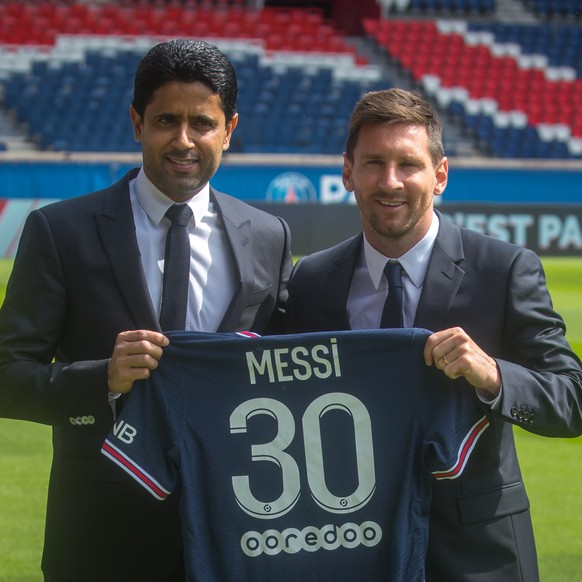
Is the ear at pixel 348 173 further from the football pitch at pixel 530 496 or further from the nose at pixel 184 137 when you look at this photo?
the football pitch at pixel 530 496

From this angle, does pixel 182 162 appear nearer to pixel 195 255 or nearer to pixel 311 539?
pixel 195 255

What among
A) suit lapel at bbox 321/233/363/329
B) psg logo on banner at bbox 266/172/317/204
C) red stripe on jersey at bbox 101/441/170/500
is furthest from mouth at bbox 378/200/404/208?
psg logo on banner at bbox 266/172/317/204

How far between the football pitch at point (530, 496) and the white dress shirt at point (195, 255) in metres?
2.17

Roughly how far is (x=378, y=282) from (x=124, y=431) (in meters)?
0.85

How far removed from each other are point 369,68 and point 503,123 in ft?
11.1

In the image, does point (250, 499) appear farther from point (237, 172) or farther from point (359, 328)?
point (237, 172)

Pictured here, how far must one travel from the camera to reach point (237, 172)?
19.4 m

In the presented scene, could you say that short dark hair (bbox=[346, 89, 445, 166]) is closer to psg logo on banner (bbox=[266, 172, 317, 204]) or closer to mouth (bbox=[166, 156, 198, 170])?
mouth (bbox=[166, 156, 198, 170])

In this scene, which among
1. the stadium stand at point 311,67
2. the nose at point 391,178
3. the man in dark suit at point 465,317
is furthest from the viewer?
the stadium stand at point 311,67

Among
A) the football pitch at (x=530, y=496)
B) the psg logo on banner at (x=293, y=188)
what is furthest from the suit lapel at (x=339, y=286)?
the psg logo on banner at (x=293, y=188)

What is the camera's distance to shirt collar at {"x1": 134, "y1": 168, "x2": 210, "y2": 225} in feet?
10.3

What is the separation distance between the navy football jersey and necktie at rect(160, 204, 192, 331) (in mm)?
218

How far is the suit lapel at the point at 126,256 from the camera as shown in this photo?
9.93 ft

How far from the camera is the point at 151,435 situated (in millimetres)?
2816
